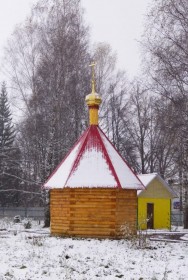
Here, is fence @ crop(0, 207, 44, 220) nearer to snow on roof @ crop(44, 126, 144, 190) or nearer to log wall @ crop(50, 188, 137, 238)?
snow on roof @ crop(44, 126, 144, 190)

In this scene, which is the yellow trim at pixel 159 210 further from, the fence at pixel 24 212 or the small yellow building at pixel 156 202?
the fence at pixel 24 212

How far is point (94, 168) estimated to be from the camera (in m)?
17.0

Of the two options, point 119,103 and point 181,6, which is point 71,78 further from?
point 119,103

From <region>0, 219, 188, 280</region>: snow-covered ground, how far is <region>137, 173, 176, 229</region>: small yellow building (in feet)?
40.1

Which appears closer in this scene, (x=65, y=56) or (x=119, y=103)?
(x=65, y=56)

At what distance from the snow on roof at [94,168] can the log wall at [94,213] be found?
42 centimetres

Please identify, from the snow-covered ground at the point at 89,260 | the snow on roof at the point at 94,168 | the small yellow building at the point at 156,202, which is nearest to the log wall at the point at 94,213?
the snow on roof at the point at 94,168

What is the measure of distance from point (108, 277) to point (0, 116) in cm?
3686

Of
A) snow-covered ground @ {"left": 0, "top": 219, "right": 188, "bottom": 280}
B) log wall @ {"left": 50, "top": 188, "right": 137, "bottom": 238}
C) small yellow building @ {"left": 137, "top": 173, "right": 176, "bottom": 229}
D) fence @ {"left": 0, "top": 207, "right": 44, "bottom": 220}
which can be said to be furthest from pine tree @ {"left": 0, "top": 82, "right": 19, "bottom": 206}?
snow-covered ground @ {"left": 0, "top": 219, "right": 188, "bottom": 280}

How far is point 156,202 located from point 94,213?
39.4ft

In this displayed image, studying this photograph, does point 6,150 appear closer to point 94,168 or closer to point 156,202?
point 156,202

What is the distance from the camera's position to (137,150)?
41281 mm

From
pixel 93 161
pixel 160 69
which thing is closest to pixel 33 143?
pixel 93 161

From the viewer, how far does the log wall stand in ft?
54.6
